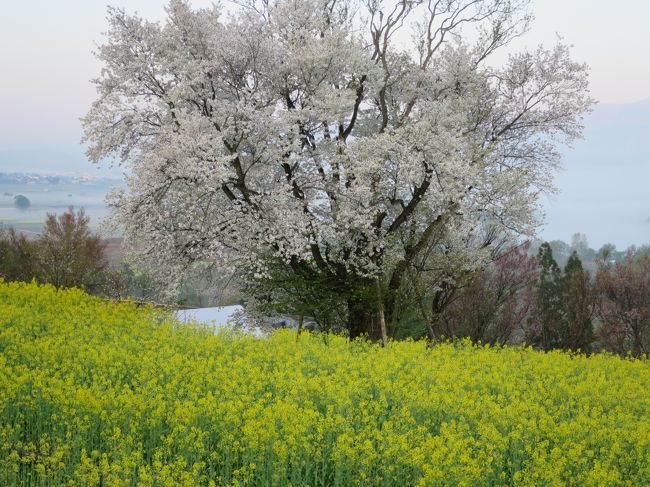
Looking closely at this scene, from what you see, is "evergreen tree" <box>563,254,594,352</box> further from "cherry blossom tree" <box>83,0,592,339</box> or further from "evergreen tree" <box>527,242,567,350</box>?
"cherry blossom tree" <box>83,0,592,339</box>

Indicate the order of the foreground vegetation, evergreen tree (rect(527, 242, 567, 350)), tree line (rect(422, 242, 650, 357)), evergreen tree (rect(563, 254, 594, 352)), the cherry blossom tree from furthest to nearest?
evergreen tree (rect(527, 242, 567, 350))
evergreen tree (rect(563, 254, 594, 352))
tree line (rect(422, 242, 650, 357))
the cherry blossom tree
the foreground vegetation

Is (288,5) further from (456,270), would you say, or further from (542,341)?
(542,341)

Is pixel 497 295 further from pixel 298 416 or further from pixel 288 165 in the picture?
pixel 298 416

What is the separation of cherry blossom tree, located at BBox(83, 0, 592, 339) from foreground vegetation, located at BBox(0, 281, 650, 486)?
7855 millimetres

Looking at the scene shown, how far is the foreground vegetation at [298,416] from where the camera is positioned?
9.77 m

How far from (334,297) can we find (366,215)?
367 centimetres

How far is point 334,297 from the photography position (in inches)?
1099

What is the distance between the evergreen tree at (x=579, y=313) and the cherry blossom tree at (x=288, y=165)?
40.5 feet

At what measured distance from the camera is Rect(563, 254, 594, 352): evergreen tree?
3897cm

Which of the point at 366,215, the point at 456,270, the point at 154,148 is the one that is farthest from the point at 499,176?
the point at 154,148

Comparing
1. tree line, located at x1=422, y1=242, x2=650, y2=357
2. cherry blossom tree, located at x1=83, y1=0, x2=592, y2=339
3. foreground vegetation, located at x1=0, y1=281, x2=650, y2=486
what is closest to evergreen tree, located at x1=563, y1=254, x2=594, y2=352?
tree line, located at x1=422, y1=242, x2=650, y2=357

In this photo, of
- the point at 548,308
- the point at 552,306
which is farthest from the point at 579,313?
the point at 552,306

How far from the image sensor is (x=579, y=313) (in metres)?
39.8

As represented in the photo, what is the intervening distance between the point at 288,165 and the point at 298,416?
17068mm
